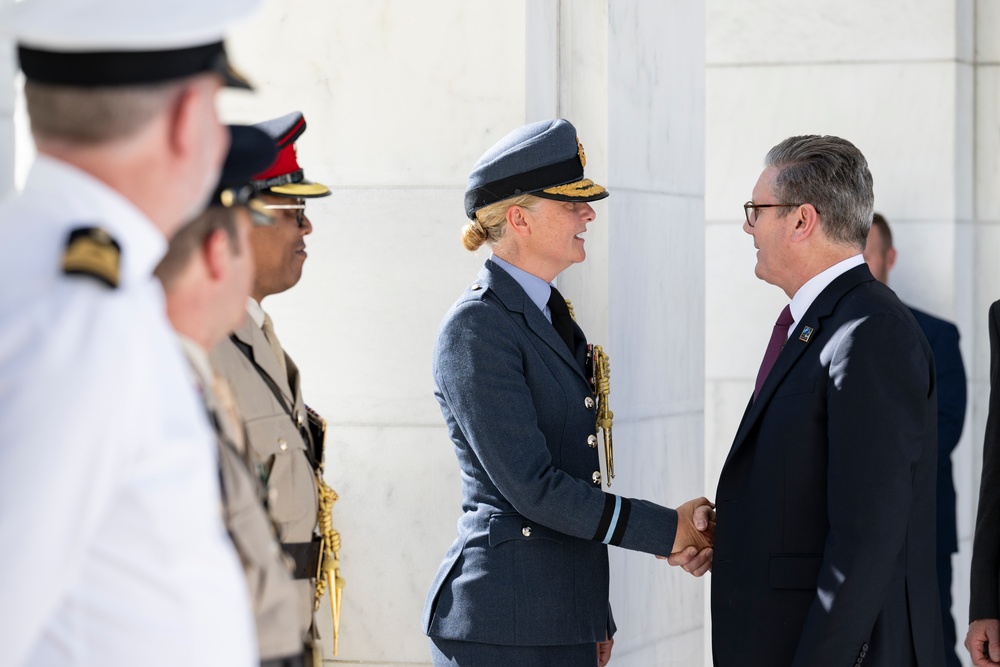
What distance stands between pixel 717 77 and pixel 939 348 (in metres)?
1.68

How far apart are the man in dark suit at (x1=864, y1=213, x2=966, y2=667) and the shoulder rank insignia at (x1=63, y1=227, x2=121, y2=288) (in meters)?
4.74

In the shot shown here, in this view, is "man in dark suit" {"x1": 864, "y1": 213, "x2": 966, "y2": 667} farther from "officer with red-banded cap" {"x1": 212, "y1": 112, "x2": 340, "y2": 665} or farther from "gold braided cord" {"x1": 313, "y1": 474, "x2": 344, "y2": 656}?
"gold braided cord" {"x1": 313, "y1": 474, "x2": 344, "y2": 656}

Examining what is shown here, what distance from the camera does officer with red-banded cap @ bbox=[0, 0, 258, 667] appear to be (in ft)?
4.21

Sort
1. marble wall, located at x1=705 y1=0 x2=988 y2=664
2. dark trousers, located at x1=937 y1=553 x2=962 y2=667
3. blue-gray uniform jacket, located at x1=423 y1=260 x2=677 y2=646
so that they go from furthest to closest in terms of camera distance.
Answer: marble wall, located at x1=705 y1=0 x2=988 y2=664, dark trousers, located at x1=937 y1=553 x2=962 y2=667, blue-gray uniform jacket, located at x1=423 y1=260 x2=677 y2=646

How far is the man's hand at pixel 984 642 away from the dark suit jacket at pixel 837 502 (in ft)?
1.77

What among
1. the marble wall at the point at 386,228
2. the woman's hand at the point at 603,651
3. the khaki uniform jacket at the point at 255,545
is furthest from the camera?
the marble wall at the point at 386,228

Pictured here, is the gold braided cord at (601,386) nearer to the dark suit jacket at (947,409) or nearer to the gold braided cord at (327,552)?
the gold braided cord at (327,552)

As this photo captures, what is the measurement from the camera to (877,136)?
622 centimetres

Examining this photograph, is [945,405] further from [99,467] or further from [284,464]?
[99,467]

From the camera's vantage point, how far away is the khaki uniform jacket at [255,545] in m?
1.69

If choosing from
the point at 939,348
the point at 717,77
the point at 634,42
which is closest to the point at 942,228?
the point at 939,348

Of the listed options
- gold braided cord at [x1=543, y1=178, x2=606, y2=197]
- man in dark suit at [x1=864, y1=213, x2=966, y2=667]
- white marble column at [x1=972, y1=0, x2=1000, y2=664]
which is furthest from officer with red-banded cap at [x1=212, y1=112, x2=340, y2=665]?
white marble column at [x1=972, y1=0, x2=1000, y2=664]

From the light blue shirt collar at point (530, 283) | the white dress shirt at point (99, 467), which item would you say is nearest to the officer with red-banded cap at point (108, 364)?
the white dress shirt at point (99, 467)

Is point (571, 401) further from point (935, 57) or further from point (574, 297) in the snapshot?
point (935, 57)
